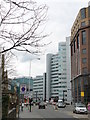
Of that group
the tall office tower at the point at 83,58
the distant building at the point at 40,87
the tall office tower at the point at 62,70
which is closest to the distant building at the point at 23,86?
the tall office tower at the point at 83,58

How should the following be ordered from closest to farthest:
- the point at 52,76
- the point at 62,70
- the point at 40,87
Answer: the point at 62,70 < the point at 52,76 < the point at 40,87

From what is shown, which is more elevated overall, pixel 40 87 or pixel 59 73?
pixel 59 73

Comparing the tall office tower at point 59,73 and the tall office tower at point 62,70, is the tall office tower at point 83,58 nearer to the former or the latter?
the tall office tower at point 59,73

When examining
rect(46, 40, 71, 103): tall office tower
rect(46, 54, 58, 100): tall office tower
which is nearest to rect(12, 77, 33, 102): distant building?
rect(46, 40, 71, 103): tall office tower

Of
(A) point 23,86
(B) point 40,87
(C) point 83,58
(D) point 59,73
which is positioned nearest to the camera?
(A) point 23,86

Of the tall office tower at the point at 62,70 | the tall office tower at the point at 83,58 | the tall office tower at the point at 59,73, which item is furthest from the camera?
the tall office tower at the point at 62,70

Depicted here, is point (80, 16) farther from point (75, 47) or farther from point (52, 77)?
point (52, 77)

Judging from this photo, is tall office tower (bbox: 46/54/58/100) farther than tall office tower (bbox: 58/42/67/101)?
Yes

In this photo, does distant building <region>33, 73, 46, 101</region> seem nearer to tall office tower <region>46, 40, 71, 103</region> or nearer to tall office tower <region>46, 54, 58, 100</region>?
tall office tower <region>46, 40, 71, 103</region>

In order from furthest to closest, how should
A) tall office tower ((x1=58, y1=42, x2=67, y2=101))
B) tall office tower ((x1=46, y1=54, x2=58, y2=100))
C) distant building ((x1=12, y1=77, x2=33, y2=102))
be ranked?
tall office tower ((x1=46, y1=54, x2=58, y2=100))
tall office tower ((x1=58, y1=42, x2=67, y2=101))
distant building ((x1=12, y1=77, x2=33, y2=102))

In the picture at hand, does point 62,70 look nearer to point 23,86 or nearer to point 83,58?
point 83,58

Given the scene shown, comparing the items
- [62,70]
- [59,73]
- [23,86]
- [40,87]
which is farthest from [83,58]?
[40,87]

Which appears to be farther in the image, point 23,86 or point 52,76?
point 52,76

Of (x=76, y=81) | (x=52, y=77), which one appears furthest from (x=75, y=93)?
(x=52, y=77)
